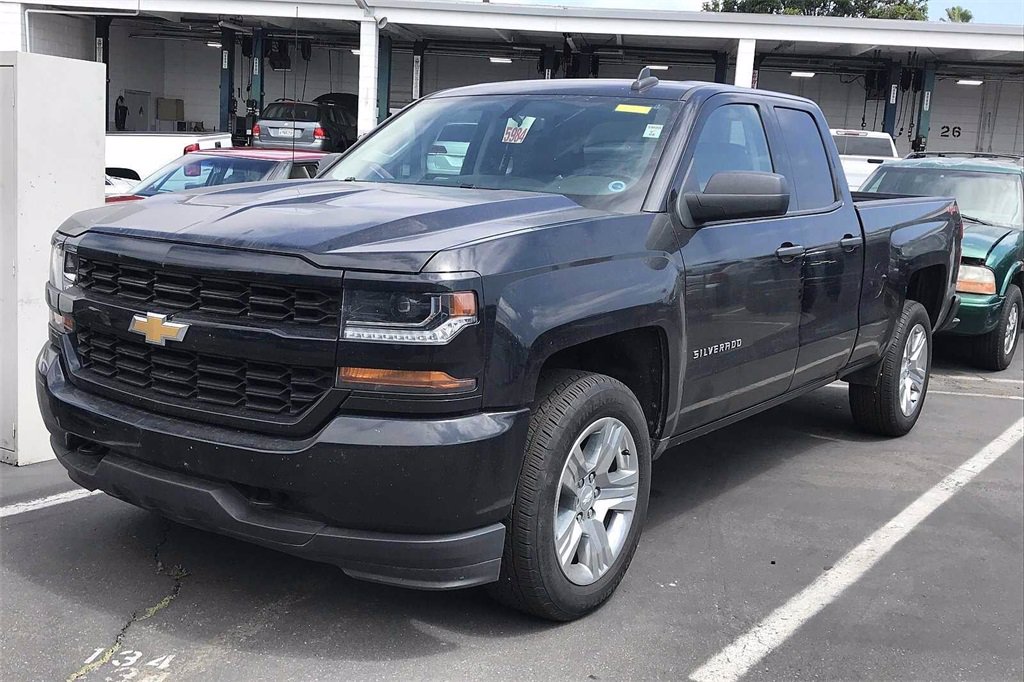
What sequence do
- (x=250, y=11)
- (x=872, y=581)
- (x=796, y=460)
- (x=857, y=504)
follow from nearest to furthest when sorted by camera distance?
(x=872, y=581) < (x=857, y=504) < (x=796, y=460) < (x=250, y=11)

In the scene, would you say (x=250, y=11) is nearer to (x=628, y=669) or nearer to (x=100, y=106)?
(x=100, y=106)

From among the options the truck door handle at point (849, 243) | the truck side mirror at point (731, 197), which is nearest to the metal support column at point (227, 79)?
the truck door handle at point (849, 243)

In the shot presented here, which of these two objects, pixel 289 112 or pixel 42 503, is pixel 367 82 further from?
pixel 42 503

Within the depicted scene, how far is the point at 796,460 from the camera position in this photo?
5.93m

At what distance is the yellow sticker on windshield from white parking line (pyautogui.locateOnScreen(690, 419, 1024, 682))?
2.10 meters

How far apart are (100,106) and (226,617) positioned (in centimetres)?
321

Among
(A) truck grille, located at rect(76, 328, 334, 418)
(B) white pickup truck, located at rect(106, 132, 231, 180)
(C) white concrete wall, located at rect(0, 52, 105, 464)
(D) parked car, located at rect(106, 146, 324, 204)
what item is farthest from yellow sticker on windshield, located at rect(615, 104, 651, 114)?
(B) white pickup truck, located at rect(106, 132, 231, 180)

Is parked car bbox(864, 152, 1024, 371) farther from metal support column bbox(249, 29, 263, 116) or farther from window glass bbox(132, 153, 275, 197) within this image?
metal support column bbox(249, 29, 263, 116)

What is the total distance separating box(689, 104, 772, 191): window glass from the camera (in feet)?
14.1

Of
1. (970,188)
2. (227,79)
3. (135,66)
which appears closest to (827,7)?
(227,79)

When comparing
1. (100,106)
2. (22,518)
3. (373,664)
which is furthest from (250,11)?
(373,664)

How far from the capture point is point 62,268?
3.67 meters

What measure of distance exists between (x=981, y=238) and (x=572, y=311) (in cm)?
711

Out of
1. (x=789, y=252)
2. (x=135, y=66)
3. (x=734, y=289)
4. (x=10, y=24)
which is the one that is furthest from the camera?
(x=135, y=66)
